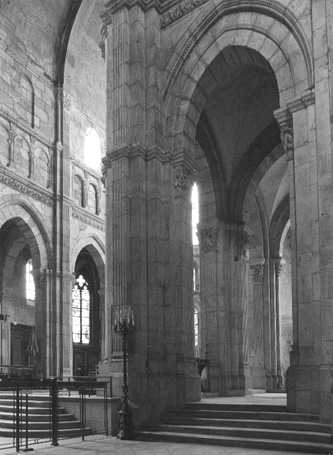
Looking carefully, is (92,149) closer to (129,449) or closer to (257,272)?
(257,272)

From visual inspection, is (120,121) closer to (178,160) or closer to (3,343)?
(178,160)

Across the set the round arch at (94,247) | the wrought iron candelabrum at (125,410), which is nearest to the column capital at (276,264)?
the round arch at (94,247)

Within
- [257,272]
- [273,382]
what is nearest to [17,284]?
[257,272]

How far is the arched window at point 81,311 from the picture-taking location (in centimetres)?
3759

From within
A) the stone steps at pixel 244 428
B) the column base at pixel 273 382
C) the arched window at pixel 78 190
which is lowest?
the column base at pixel 273 382

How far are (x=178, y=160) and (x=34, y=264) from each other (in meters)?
14.5

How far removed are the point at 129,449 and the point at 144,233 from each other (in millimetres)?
5664

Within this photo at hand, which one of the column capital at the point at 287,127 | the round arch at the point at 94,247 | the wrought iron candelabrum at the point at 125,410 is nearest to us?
the wrought iron candelabrum at the point at 125,410

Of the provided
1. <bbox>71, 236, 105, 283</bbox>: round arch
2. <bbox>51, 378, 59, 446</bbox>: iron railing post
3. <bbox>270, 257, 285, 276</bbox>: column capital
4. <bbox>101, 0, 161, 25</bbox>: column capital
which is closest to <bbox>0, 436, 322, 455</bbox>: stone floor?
<bbox>51, 378, 59, 446</bbox>: iron railing post

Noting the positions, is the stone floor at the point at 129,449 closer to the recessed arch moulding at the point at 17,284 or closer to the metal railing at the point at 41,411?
the metal railing at the point at 41,411

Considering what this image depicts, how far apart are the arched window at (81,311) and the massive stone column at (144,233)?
22.2 metres

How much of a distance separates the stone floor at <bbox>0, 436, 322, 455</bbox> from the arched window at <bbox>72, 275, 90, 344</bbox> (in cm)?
2487

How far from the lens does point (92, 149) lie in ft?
112

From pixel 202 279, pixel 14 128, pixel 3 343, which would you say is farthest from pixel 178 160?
pixel 3 343
